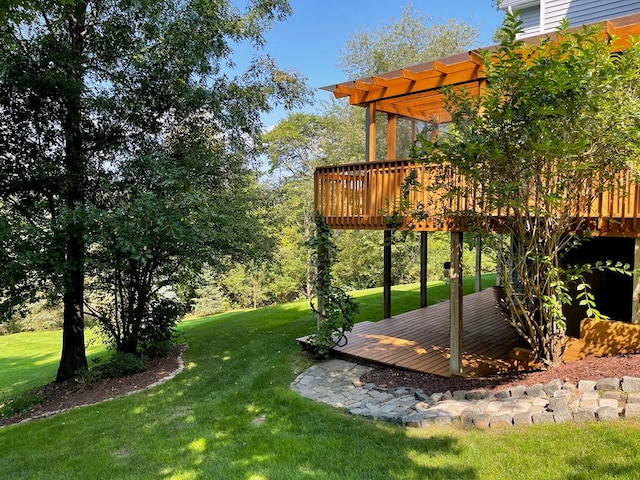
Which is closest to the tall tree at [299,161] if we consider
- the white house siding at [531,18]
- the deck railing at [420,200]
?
the white house siding at [531,18]

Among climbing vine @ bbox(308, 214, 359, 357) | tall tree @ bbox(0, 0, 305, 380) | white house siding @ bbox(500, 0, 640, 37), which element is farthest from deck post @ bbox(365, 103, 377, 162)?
white house siding @ bbox(500, 0, 640, 37)

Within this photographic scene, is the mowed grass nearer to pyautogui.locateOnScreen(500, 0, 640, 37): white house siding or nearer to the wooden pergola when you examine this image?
the wooden pergola

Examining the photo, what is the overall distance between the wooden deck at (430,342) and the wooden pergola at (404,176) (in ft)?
1.93

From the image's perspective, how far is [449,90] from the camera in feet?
14.1

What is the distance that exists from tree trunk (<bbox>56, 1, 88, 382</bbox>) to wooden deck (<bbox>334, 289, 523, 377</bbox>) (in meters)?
4.07

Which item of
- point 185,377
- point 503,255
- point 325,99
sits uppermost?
point 325,99

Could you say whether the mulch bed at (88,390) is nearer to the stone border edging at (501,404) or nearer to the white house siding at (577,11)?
the stone border edging at (501,404)

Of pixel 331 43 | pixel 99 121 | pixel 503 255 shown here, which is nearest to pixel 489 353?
pixel 503 255

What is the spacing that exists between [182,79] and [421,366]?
556 cm

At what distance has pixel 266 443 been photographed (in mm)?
3879

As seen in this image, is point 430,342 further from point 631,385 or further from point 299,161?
point 299,161

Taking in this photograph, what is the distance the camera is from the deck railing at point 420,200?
4.42m

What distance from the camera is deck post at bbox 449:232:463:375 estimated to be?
538 centimetres

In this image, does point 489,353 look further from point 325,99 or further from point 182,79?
point 325,99
